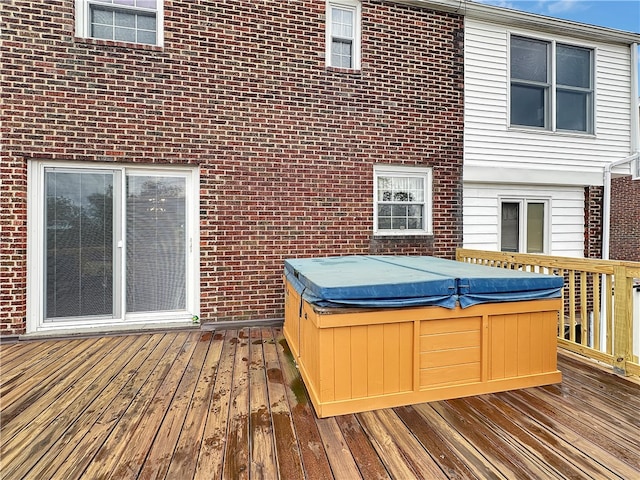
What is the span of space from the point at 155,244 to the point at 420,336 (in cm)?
358

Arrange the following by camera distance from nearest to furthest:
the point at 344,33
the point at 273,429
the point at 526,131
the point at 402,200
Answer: the point at 273,429 < the point at 344,33 < the point at 402,200 < the point at 526,131

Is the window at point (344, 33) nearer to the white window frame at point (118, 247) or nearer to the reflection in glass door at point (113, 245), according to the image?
the white window frame at point (118, 247)

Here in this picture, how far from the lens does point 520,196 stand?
5738 mm

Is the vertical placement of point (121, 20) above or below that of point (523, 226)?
above

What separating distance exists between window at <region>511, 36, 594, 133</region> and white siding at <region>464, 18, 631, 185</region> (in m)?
0.15

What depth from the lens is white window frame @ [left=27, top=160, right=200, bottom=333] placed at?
3969 millimetres

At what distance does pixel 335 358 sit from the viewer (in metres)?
2.35

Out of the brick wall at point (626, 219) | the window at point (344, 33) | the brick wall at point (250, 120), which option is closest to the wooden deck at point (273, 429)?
the brick wall at point (250, 120)

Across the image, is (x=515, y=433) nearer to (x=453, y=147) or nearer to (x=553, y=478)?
(x=553, y=478)

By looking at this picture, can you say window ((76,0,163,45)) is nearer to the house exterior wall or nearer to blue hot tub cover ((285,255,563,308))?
blue hot tub cover ((285,255,563,308))

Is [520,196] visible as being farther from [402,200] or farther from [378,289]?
[378,289]

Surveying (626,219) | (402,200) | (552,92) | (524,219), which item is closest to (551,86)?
(552,92)

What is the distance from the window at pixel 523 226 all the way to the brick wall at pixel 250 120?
1044 mm

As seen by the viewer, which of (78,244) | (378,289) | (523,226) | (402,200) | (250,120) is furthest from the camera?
(523,226)
